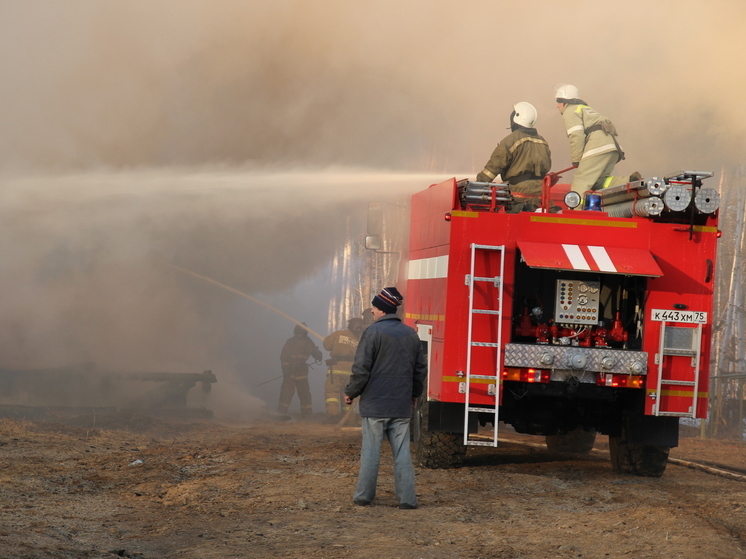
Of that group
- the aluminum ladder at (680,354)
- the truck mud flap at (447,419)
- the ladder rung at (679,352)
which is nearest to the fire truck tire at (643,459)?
the aluminum ladder at (680,354)

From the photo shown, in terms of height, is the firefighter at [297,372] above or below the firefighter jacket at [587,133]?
below

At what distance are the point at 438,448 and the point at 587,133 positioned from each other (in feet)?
12.3

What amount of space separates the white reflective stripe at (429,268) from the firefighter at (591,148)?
1.88 metres

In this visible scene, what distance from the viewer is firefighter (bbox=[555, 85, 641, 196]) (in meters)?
8.80

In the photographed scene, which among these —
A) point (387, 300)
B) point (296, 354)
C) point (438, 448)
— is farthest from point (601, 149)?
point (296, 354)

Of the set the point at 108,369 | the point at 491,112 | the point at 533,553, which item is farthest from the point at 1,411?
the point at 491,112

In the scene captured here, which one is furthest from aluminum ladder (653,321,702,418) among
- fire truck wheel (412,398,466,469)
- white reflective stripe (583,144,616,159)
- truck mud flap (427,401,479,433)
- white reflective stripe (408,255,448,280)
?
white reflective stripe (583,144,616,159)

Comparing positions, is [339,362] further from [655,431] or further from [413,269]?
[655,431]

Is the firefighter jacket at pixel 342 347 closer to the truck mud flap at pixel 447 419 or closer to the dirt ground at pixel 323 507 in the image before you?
the dirt ground at pixel 323 507

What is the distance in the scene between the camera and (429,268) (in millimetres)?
7695

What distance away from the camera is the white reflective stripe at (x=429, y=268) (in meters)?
7.15

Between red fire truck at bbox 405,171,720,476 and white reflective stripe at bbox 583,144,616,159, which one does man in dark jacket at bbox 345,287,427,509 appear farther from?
white reflective stripe at bbox 583,144,616,159

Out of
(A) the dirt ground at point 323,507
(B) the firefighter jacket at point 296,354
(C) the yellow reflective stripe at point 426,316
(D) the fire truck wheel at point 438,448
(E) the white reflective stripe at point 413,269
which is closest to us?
(A) the dirt ground at point 323,507

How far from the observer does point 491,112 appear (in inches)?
739
